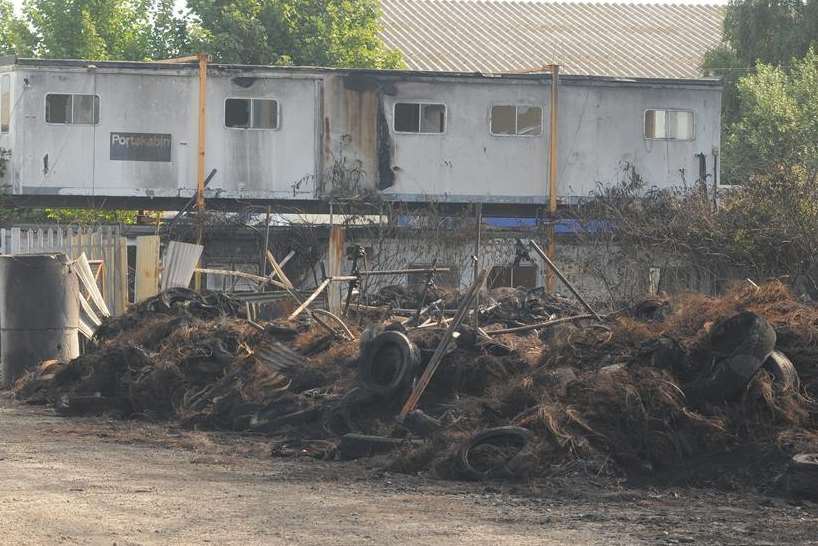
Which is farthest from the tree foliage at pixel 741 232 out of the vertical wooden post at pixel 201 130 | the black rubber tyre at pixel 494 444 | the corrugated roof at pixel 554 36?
the corrugated roof at pixel 554 36

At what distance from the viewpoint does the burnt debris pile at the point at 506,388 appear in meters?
10.2

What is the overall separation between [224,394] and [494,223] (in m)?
14.3

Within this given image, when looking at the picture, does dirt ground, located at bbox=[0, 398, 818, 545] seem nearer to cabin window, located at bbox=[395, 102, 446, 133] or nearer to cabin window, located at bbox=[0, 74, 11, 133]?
cabin window, located at bbox=[0, 74, 11, 133]

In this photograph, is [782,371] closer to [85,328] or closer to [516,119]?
[85,328]

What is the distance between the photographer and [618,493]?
9.51 m

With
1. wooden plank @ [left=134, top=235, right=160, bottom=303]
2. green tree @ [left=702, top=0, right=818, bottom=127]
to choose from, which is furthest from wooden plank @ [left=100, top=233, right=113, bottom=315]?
green tree @ [left=702, top=0, right=818, bottom=127]

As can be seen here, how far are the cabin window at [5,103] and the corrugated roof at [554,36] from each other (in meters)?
21.1

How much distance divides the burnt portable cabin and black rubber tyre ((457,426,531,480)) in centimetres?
1738

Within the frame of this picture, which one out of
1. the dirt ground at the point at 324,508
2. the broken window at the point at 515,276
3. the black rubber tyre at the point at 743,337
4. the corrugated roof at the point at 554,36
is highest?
the corrugated roof at the point at 554,36

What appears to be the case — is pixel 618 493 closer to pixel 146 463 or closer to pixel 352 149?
pixel 146 463

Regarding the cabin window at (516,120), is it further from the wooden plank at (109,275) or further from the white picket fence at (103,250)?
the wooden plank at (109,275)

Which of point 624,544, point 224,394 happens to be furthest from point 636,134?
point 624,544

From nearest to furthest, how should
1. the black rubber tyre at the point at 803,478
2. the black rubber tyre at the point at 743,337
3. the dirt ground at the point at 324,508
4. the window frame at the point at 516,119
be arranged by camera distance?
the dirt ground at the point at 324,508 < the black rubber tyre at the point at 803,478 < the black rubber tyre at the point at 743,337 < the window frame at the point at 516,119

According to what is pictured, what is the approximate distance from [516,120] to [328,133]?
3.97m
